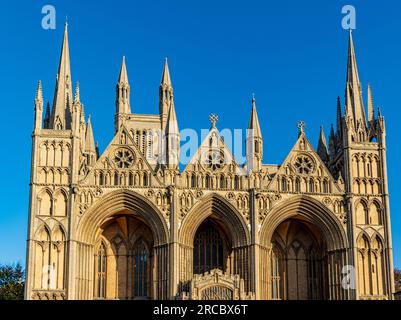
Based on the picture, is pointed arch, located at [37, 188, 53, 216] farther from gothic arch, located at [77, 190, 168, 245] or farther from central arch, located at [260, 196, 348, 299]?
central arch, located at [260, 196, 348, 299]

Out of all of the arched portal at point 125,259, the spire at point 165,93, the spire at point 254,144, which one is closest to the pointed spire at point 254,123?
the spire at point 254,144

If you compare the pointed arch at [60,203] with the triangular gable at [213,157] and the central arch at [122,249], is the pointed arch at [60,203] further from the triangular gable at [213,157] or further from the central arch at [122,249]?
the triangular gable at [213,157]

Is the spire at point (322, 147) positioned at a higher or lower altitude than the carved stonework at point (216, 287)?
higher

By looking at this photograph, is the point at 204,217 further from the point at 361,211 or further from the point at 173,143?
the point at 361,211

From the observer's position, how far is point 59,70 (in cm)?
5262

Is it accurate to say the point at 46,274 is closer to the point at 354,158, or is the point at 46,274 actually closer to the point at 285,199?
the point at 285,199

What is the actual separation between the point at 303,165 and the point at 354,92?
709cm

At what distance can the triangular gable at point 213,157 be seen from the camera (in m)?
50.8

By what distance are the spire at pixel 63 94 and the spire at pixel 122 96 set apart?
1458cm

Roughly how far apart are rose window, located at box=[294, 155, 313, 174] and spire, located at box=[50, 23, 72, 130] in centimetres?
1603

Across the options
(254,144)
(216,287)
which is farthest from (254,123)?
(216,287)

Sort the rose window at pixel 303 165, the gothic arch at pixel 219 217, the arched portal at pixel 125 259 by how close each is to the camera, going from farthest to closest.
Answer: the rose window at pixel 303 165
the arched portal at pixel 125 259
the gothic arch at pixel 219 217

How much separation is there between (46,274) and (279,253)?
1673 centimetres

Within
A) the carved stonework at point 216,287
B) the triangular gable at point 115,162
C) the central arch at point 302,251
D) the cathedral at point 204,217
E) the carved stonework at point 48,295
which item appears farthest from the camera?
the central arch at point 302,251
